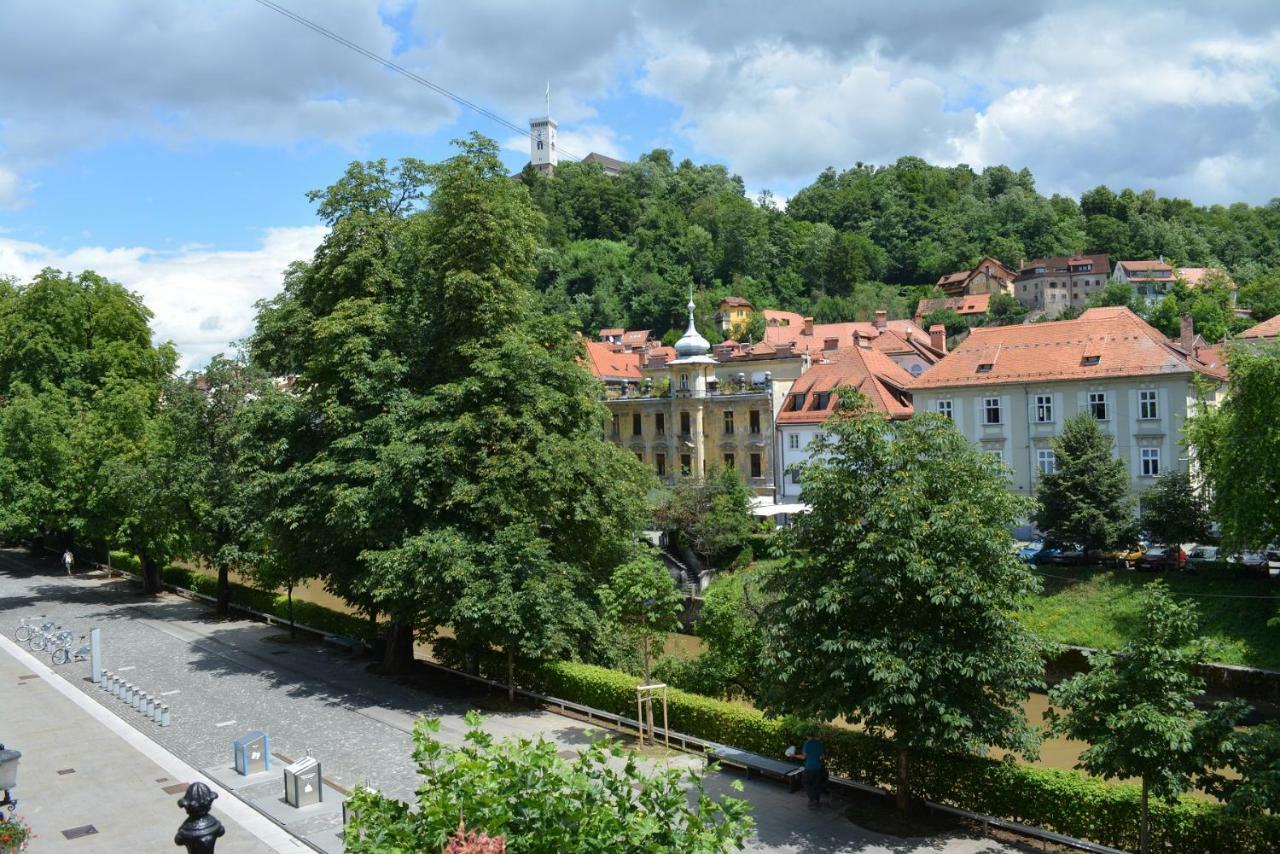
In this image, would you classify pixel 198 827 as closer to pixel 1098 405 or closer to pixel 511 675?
pixel 511 675

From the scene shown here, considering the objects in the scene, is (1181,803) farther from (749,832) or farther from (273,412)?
(273,412)

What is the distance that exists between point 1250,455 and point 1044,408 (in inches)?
578

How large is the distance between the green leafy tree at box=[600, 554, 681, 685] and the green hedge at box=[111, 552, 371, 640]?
471 inches

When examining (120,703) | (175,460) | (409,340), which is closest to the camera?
(120,703)

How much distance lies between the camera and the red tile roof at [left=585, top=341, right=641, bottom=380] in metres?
66.0

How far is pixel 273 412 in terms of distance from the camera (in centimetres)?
2734

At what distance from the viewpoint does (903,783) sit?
16.6 m

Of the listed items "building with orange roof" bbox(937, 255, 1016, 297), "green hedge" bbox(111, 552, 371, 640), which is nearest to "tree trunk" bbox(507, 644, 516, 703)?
"green hedge" bbox(111, 552, 371, 640)

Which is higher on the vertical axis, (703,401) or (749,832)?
(703,401)

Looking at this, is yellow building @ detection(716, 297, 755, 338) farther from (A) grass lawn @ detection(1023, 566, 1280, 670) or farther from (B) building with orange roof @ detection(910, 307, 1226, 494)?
(A) grass lawn @ detection(1023, 566, 1280, 670)

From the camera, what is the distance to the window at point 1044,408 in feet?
145

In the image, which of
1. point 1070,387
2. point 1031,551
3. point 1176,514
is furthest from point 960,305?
point 1176,514

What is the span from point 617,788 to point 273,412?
2214 centimetres

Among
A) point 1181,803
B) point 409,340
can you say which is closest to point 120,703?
point 409,340
